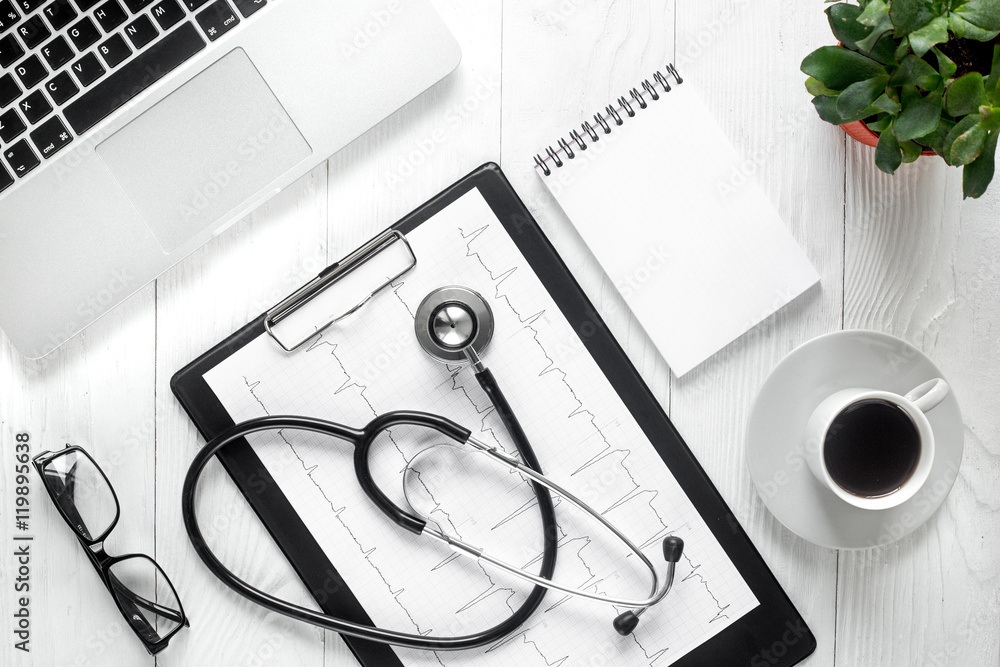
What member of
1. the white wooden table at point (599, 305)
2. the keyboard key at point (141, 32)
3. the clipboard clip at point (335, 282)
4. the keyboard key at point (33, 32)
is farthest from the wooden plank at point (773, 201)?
the keyboard key at point (33, 32)

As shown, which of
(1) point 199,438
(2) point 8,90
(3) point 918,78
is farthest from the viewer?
(1) point 199,438

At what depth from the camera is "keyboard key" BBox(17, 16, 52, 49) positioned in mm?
716

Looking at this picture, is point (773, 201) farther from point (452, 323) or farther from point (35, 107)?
point (35, 107)

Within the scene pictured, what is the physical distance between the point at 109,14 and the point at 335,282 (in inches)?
13.3

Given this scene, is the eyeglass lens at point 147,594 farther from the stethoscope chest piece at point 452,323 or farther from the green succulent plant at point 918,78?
the green succulent plant at point 918,78

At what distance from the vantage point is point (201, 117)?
0.75m

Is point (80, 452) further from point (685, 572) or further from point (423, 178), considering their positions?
point (685, 572)

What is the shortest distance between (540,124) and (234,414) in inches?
18.4

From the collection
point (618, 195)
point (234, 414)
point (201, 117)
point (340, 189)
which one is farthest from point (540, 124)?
point (234, 414)

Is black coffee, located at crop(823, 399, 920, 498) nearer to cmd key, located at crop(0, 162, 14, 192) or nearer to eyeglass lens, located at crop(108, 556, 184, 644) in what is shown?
eyeglass lens, located at crop(108, 556, 184, 644)

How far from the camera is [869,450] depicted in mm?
722

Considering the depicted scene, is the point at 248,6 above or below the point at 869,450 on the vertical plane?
above

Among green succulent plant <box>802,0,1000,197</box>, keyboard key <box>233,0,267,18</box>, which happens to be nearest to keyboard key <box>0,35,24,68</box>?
keyboard key <box>233,0,267,18</box>

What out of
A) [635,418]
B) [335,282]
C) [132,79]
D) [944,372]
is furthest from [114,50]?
[944,372]
